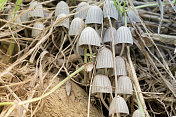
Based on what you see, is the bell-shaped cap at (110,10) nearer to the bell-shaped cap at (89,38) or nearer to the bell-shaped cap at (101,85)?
the bell-shaped cap at (89,38)

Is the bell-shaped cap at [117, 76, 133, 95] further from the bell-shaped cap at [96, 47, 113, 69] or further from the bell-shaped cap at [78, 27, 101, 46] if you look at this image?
the bell-shaped cap at [78, 27, 101, 46]

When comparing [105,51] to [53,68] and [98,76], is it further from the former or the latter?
[53,68]

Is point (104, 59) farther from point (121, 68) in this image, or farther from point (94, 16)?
point (94, 16)

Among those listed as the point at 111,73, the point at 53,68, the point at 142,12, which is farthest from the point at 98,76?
the point at 142,12

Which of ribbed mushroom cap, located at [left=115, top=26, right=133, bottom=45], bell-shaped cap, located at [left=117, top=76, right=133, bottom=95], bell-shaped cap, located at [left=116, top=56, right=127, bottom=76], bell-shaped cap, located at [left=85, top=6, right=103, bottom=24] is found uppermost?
bell-shaped cap, located at [left=85, top=6, right=103, bottom=24]

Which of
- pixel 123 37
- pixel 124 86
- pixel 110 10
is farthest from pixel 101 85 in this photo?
pixel 110 10

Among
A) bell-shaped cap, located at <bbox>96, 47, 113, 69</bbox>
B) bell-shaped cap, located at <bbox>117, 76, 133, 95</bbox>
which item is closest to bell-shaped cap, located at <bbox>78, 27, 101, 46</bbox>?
bell-shaped cap, located at <bbox>96, 47, 113, 69</bbox>

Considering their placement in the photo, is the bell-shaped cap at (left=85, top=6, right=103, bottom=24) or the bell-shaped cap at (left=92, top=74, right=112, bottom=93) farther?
the bell-shaped cap at (left=85, top=6, right=103, bottom=24)
